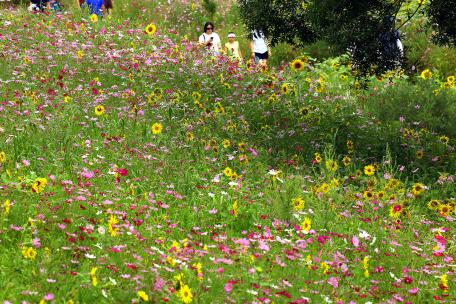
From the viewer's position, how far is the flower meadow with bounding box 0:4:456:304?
406cm

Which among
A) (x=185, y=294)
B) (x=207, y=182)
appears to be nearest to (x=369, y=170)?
(x=207, y=182)

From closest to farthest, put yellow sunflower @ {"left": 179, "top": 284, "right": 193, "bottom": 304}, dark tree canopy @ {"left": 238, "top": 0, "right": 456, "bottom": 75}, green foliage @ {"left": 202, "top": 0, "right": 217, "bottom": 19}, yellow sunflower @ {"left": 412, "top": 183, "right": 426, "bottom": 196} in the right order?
yellow sunflower @ {"left": 179, "top": 284, "right": 193, "bottom": 304} → yellow sunflower @ {"left": 412, "top": 183, "right": 426, "bottom": 196} → dark tree canopy @ {"left": 238, "top": 0, "right": 456, "bottom": 75} → green foliage @ {"left": 202, "top": 0, "right": 217, "bottom": 19}

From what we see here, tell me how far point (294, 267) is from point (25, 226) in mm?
1875

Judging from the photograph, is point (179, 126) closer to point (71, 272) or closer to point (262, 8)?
point (262, 8)

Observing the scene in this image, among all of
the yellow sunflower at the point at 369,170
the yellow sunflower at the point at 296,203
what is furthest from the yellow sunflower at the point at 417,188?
the yellow sunflower at the point at 296,203

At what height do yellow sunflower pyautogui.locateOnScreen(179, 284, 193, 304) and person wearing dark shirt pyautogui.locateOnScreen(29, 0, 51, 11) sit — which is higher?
person wearing dark shirt pyautogui.locateOnScreen(29, 0, 51, 11)

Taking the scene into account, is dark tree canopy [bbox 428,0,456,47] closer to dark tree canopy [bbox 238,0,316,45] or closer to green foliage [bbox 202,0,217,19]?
dark tree canopy [bbox 238,0,316,45]

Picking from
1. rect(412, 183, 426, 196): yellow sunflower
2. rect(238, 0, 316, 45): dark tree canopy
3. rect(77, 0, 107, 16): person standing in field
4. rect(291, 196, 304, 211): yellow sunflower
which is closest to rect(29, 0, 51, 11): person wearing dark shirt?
rect(77, 0, 107, 16): person standing in field

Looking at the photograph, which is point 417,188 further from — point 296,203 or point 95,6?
point 95,6

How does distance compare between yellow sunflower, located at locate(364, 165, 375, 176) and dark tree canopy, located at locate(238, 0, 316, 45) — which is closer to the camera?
yellow sunflower, located at locate(364, 165, 375, 176)

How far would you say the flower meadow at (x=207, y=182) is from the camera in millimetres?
4059

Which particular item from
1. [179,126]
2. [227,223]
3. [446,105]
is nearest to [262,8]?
[179,126]

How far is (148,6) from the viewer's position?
72.1 ft

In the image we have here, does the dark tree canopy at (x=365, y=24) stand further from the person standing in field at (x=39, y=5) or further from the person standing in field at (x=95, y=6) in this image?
the person standing in field at (x=39, y=5)
